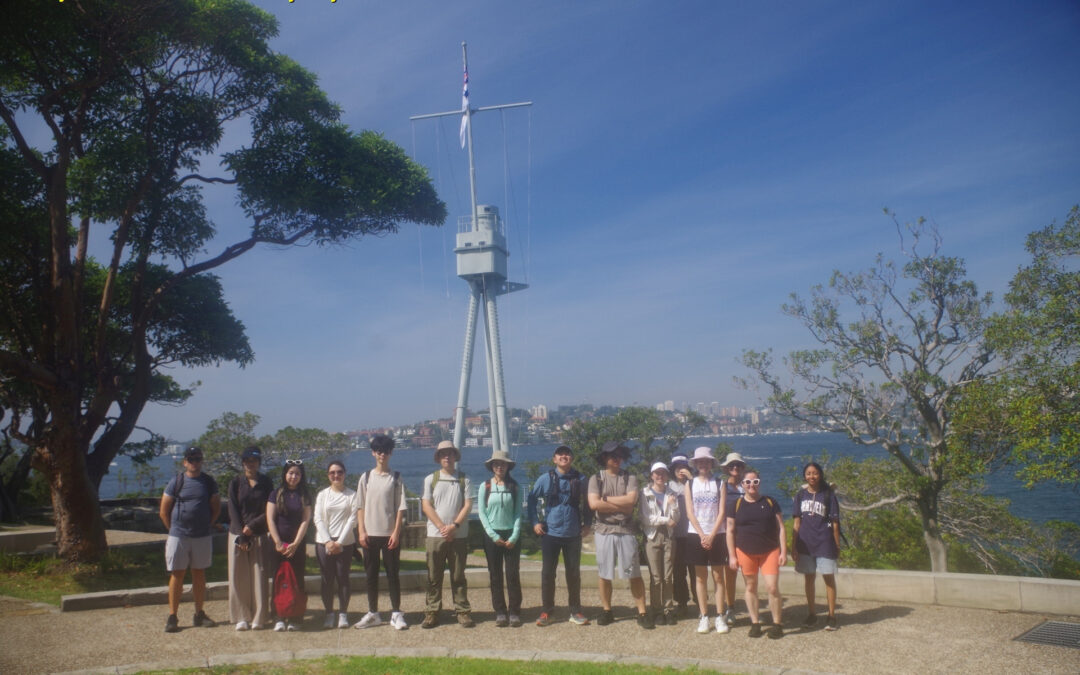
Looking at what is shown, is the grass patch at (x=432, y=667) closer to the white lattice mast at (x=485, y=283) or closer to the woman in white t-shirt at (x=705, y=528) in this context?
the woman in white t-shirt at (x=705, y=528)

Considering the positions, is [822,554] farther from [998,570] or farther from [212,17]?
[212,17]

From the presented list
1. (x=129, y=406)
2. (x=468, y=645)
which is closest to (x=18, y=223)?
(x=129, y=406)

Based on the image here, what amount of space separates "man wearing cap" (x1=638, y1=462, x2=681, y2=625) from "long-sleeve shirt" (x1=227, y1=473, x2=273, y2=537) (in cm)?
367

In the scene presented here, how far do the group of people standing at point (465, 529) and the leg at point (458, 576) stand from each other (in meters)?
0.01

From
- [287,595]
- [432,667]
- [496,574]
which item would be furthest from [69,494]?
[432,667]

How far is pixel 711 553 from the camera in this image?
6.93m

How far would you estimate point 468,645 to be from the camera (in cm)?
641

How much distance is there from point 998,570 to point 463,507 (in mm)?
12682

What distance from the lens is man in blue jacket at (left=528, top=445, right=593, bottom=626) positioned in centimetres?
711

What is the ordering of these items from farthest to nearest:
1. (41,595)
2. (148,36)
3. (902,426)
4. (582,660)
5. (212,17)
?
1. (902,426)
2. (212,17)
3. (148,36)
4. (41,595)
5. (582,660)

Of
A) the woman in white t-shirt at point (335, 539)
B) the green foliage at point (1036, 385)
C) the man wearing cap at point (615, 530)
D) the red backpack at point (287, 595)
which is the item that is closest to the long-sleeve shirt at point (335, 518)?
the woman in white t-shirt at point (335, 539)

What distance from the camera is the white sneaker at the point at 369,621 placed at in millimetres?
7016

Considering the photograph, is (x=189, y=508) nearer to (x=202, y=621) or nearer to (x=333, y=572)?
(x=202, y=621)

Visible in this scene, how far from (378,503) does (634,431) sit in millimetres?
28851
